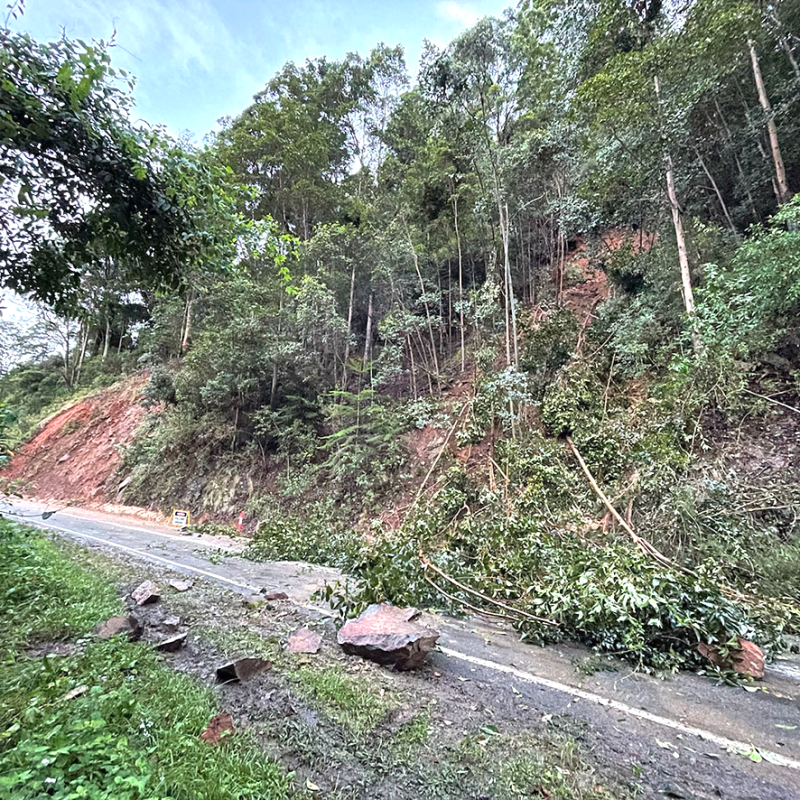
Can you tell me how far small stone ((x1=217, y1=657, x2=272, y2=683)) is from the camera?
269 cm

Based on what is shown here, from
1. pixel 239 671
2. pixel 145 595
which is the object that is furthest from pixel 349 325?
pixel 239 671

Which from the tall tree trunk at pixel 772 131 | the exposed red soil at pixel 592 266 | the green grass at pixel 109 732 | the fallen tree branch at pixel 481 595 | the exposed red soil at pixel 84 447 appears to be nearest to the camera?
the green grass at pixel 109 732

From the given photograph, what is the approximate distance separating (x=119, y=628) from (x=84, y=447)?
61.7ft

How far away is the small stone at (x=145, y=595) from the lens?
424 centimetres

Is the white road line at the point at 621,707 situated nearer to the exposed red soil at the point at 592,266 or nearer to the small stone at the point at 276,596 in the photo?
the small stone at the point at 276,596

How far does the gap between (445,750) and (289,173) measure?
16.2 m

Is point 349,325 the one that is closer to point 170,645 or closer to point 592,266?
point 592,266

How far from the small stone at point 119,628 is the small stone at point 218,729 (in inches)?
61.4

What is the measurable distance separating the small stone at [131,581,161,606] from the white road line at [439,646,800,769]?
3.10 meters

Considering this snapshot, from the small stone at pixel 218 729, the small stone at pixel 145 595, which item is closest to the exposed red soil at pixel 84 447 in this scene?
the small stone at pixel 145 595

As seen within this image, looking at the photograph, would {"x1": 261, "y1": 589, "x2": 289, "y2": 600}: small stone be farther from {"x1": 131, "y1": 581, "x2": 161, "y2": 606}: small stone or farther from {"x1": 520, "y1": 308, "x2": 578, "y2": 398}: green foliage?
{"x1": 520, "y1": 308, "x2": 578, "y2": 398}: green foliage

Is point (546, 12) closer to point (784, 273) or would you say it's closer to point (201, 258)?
point (784, 273)

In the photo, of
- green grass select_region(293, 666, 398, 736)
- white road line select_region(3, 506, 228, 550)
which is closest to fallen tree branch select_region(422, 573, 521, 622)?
green grass select_region(293, 666, 398, 736)

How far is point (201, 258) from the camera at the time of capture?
3.45 m
